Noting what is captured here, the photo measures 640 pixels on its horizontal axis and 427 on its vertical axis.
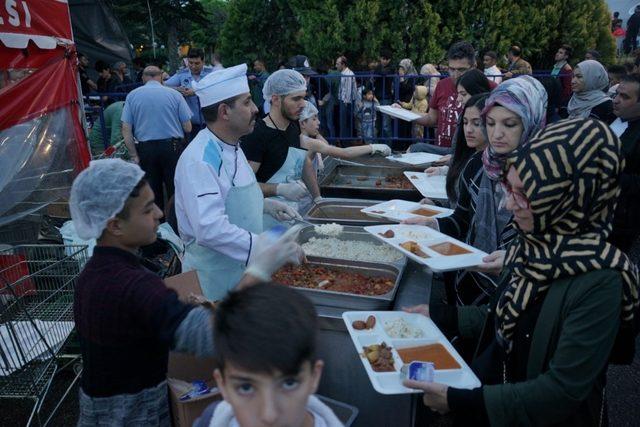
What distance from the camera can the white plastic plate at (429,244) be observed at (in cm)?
192

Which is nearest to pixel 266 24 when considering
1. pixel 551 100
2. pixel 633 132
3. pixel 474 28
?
pixel 474 28

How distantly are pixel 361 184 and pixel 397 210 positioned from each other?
1083 millimetres

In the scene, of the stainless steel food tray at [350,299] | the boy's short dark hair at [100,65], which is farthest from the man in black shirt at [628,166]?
the boy's short dark hair at [100,65]

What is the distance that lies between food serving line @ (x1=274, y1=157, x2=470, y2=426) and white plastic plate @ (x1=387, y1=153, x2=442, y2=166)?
904 millimetres

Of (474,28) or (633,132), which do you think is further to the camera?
(474,28)

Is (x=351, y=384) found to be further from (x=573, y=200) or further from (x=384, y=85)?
(x=384, y=85)

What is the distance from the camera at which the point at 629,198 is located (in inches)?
123

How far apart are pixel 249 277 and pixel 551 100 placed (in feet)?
21.9

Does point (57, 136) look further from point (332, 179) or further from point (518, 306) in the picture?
point (518, 306)

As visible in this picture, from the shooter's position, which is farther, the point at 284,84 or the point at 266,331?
the point at 284,84

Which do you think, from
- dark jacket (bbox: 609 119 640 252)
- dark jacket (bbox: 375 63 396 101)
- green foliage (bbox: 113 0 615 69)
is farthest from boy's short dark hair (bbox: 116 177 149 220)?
green foliage (bbox: 113 0 615 69)

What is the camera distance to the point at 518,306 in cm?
133

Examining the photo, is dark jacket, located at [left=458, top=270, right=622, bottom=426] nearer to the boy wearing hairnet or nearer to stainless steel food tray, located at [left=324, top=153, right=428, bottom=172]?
the boy wearing hairnet

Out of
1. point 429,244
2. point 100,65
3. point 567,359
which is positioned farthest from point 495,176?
point 100,65
